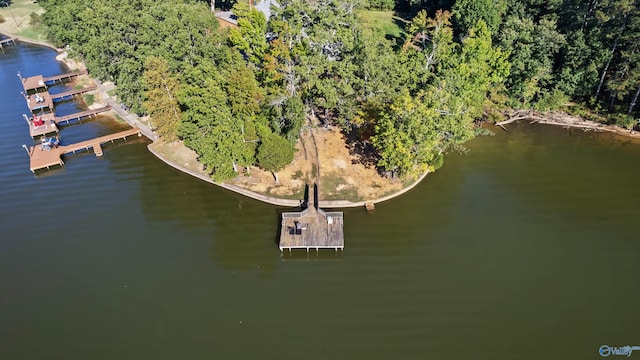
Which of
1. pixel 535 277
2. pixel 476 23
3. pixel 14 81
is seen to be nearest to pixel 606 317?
pixel 535 277

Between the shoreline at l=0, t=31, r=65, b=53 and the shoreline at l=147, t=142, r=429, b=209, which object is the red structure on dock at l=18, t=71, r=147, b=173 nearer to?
the shoreline at l=0, t=31, r=65, b=53

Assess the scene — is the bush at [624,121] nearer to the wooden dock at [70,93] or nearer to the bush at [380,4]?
the bush at [380,4]

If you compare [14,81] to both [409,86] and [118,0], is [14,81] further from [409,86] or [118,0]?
[409,86]

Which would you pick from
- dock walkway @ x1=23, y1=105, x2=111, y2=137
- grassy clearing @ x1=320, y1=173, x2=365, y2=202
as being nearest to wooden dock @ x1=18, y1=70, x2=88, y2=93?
dock walkway @ x1=23, y1=105, x2=111, y2=137

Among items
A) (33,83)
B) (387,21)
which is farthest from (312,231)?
(33,83)

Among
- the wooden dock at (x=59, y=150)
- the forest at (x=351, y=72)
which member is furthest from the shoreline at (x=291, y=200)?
the wooden dock at (x=59, y=150)
